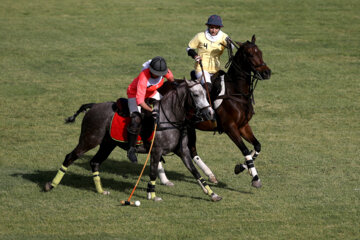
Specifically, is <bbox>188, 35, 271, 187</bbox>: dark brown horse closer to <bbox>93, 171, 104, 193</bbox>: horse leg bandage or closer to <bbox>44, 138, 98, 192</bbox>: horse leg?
<bbox>93, 171, 104, 193</bbox>: horse leg bandage

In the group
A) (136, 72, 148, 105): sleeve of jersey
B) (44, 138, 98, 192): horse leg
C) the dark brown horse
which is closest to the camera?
(136, 72, 148, 105): sleeve of jersey

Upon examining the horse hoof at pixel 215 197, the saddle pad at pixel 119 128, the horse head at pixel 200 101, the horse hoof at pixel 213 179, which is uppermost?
the horse head at pixel 200 101

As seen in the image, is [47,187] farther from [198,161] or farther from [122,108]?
[198,161]

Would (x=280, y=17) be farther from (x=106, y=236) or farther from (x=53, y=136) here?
(x=106, y=236)

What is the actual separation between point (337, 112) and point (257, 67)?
9.30 m

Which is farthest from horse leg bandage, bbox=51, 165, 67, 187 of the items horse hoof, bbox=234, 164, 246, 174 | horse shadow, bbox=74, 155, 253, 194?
horse hoof, bbox=234, 164, 246, 174

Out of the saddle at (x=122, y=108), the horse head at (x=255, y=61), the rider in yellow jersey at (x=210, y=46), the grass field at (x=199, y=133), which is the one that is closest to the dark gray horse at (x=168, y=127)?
the saddle at (x=122, y=108)

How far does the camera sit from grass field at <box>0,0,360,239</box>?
12.6 meters

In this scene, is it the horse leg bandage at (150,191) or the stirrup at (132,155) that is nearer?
the stirrup at (132,155)

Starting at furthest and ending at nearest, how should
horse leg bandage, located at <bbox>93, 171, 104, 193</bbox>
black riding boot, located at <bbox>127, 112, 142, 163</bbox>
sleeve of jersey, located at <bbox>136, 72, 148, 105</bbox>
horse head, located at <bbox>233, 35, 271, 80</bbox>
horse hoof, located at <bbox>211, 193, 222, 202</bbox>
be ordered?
1. horse head, located at <bbox>233, 35, 271, 80</bbox>
2. horse leg bandage, located at <bbox>93, 171, 104, 193</bbox>
3. horse hoof, located at <bbox>211, 193, 222, 202</bbox>
4. black riding boot, located at <bbox>127, 112, 142, 163</bbox>
5. sleeve of jersey, located at <bbox>136, 72, 148, 105</bbox>

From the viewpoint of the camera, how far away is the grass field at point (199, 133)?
41.4 ft

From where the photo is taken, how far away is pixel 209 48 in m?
16.0

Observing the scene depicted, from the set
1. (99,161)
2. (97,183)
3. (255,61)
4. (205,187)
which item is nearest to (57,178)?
(97,183)

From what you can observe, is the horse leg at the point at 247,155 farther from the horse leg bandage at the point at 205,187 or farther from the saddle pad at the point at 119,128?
the saddle pad at the point at 119,128
